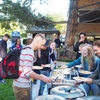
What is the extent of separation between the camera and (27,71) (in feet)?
8.25

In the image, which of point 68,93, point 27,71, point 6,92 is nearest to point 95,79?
point 68,93

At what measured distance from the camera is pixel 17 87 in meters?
2.79

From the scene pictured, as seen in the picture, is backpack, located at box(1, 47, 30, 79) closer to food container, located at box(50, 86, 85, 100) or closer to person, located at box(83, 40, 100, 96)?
food container, located at box(50, 86, 85, 100)

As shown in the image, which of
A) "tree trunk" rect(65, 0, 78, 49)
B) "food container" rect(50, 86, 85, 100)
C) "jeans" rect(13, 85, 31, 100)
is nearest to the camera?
"food container" rect(50, 86, 85, 100)

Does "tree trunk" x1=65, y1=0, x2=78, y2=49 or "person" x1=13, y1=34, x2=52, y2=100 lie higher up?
"tree trunk" x1=65, y1=0, x2=78, y2=49

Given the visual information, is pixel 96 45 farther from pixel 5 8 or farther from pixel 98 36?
pixel 98 36

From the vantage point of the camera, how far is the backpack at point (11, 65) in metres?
2.63

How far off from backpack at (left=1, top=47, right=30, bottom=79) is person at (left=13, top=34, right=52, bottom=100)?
2.2 inches

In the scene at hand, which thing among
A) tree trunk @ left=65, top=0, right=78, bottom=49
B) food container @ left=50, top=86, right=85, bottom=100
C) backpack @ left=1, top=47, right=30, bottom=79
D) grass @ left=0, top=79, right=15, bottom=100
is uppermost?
tree trunk @ left=65, top=0, right=78, bottom=49

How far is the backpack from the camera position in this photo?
104 inches

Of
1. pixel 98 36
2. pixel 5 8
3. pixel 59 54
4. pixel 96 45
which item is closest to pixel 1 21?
pixel 5 8

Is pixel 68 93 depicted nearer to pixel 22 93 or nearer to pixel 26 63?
pixel 26 63

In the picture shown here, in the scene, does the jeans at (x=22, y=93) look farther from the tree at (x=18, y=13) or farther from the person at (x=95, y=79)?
the tree at (x=18, y=13)

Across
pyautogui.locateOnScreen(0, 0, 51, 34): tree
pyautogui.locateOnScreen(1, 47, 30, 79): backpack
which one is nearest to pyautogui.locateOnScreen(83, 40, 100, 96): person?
pyautogui.locateOnScreen(1, 47, 30, 79): backpack
